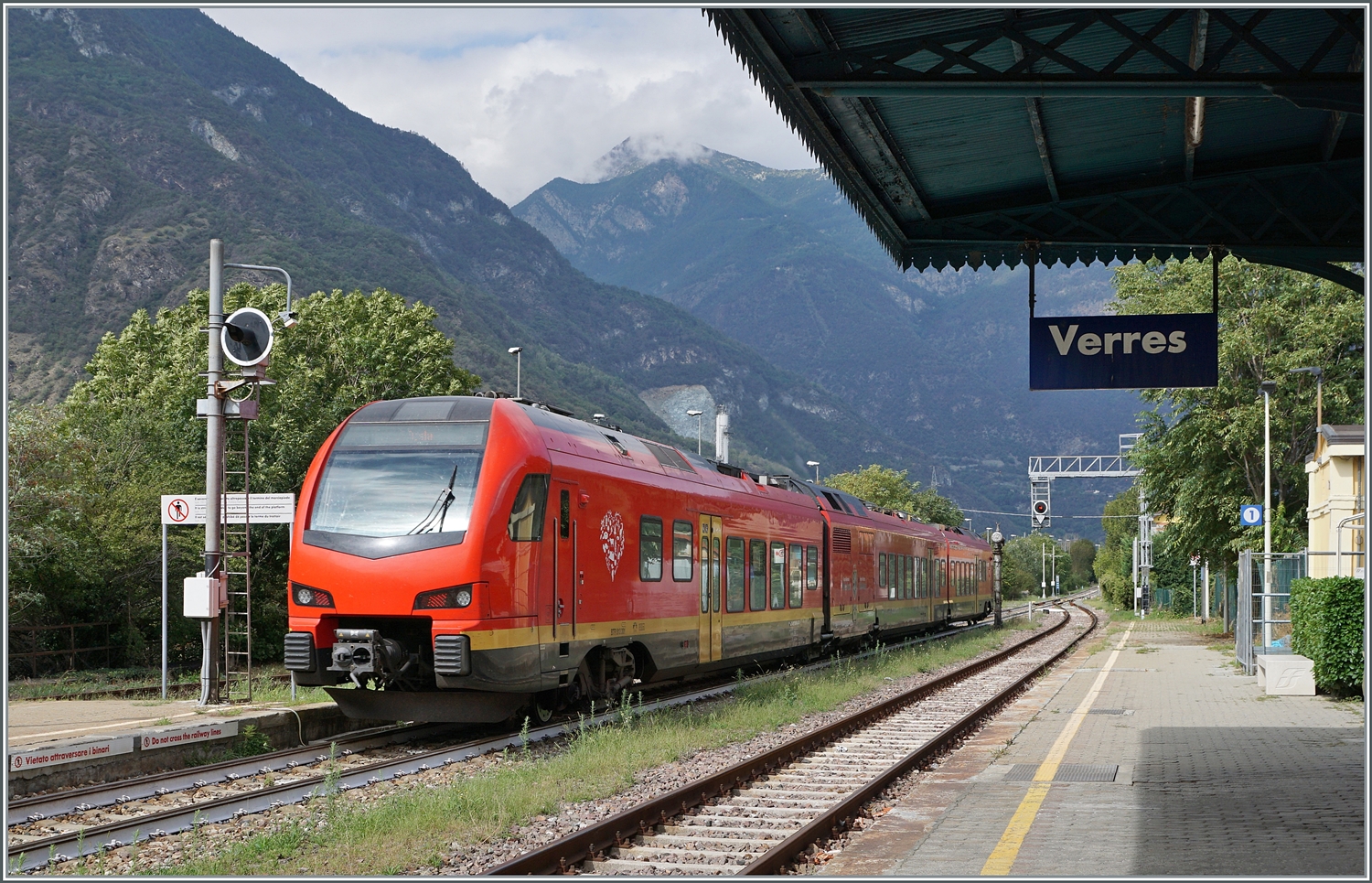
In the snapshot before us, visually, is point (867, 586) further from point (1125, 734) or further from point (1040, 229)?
point (1040, 229)

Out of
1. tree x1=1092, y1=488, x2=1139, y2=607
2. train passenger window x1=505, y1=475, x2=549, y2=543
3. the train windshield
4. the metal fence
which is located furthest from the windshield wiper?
tree x1=1092, y1=488, x2=1139, y2=607

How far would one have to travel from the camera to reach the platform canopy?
8.25 m

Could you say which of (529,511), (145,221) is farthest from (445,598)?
(145,221)

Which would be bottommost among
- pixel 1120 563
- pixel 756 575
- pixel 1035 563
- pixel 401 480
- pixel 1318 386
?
pixel 1035 563

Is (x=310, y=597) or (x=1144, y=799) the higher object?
(x=310, y=597)

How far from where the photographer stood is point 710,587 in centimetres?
1762

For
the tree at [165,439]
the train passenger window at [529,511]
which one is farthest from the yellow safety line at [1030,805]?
the tree at [165,439]

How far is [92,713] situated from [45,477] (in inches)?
522

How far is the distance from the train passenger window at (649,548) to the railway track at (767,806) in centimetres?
294

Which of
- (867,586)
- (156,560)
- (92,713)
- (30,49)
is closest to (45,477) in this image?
(156,560)

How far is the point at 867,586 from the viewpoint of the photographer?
1073 inches

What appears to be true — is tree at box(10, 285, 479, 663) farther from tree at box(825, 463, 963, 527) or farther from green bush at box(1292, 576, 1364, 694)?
tree at box(825, 463, 963, 527)

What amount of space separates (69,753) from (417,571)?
127 inches

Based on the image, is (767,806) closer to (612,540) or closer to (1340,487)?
(612,540)
